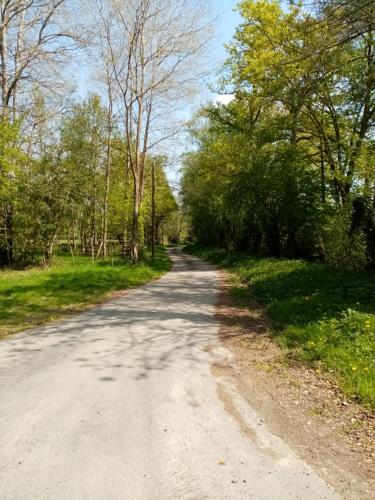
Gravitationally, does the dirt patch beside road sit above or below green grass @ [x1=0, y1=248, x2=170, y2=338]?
below

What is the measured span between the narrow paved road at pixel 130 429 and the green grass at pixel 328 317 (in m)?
1.57

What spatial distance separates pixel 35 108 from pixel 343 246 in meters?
17.0

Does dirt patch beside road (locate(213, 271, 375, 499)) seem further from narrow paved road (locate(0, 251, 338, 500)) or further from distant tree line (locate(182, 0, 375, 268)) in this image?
distant tree line (locate(182, 0, 375, 268))

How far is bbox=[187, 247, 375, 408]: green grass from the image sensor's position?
586 centimetres

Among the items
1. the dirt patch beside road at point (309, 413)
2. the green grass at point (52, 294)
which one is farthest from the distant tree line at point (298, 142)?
the green grass at point (52, 294)

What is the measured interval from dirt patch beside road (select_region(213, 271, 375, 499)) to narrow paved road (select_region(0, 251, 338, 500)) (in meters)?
0.21

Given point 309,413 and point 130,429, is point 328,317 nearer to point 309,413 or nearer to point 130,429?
point 309,413

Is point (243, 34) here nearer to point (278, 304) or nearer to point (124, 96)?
point (124, 96)

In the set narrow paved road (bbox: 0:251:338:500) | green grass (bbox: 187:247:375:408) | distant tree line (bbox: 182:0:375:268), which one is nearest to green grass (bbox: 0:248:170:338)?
narrow paved road (bbox: 0:251:338:500)

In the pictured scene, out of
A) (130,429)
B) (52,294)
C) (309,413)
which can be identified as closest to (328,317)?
(309,413)

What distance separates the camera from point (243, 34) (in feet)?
66.1

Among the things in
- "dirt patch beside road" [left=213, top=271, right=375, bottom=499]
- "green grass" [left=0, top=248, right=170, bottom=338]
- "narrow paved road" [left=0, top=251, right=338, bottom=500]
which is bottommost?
"dirt patch beside road" [left=213, top=271, right=375, bottom=499]

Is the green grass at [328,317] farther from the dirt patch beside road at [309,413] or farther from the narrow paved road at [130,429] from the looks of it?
the narrow paved road at [130,429]

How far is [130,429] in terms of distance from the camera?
13.5 feet
